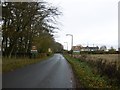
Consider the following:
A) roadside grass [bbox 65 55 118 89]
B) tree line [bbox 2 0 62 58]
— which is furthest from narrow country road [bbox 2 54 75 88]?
tree line [bbox 2 0 62 58]

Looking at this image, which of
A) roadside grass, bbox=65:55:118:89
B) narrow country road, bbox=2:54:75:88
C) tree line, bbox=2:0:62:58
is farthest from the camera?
tree line, bbox=2:0:62:58

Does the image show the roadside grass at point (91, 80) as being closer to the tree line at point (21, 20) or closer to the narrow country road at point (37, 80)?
the narrow country road at point (37, 80)

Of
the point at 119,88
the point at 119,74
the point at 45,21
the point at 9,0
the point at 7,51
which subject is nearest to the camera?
the point at 119,88

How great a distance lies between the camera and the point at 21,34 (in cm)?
4334

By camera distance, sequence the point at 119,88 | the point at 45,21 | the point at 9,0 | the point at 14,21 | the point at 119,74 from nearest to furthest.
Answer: the point at 119,88
the point at 119,74
the point at 9,0
the point at 14,21
the point at 45,21

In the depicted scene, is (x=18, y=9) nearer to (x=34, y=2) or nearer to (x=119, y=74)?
(x=34, y=2)

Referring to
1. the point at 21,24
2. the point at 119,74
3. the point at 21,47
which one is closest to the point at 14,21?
the point at 21,24

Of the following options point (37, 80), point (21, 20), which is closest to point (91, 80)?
point (37, 80)

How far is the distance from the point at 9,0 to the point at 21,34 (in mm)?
8492

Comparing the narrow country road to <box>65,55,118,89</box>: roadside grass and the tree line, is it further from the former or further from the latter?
the tree line

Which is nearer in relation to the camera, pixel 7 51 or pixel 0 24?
pixel 0 24

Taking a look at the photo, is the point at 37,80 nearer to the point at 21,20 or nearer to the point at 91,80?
the point at 91,80

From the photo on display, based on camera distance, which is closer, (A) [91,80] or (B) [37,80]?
(A) [91,80]

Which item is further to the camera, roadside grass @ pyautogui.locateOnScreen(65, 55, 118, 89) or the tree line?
the tree line
